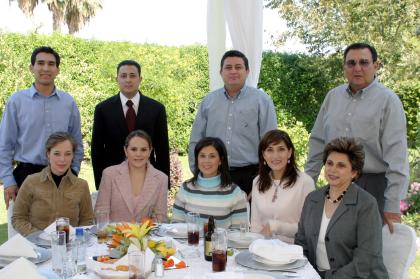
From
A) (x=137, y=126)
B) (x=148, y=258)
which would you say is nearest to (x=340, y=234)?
(x=148, y=258)

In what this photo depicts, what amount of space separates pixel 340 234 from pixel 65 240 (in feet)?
4.56

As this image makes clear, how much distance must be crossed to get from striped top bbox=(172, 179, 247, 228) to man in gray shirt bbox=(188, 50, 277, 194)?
1.88 ft

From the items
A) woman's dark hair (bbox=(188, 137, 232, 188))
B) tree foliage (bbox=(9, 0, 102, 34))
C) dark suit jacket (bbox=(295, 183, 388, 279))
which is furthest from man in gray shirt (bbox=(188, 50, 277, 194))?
tree foliage (bbox=(9, 0, 102, 34))

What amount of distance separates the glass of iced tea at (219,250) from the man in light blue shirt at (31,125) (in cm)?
188

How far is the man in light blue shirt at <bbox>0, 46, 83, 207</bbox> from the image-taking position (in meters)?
3.65

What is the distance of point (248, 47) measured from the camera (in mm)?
4395

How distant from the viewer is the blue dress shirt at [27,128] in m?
3.65

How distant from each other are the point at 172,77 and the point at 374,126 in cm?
780

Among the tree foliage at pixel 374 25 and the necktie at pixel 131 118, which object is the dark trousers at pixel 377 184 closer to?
the necktie at pixel 131 118

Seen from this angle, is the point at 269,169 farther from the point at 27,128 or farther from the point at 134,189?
the point at 27,128

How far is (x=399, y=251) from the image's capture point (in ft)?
8.41

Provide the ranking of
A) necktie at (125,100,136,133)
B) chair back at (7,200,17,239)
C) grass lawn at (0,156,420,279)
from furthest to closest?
grass lawn at (0,156,420,279) → necktie at (125,100,136,133) → chair back at (7,200,17,239)

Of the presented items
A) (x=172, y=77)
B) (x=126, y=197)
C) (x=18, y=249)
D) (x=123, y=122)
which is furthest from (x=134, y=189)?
(x=172, y=77)

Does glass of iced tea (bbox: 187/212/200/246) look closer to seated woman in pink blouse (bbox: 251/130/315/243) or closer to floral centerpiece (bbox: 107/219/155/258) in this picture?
floral centerpiece (bbox: 107/219/155/258)
